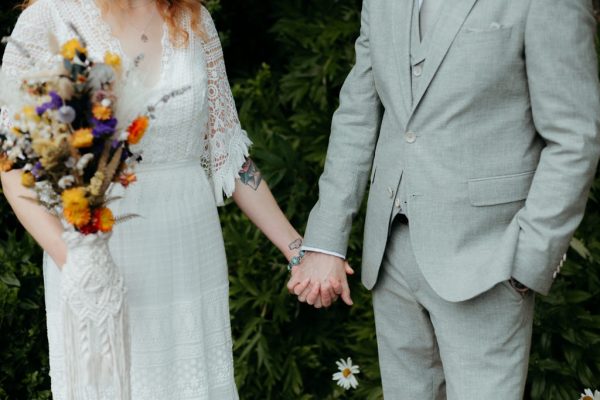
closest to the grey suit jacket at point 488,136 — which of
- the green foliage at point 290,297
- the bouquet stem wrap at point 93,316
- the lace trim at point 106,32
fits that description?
the lace trim at point 106,32

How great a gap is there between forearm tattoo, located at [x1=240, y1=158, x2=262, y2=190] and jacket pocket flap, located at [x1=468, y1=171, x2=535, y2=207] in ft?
2.53

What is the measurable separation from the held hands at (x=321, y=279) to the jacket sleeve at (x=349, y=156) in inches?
1.5

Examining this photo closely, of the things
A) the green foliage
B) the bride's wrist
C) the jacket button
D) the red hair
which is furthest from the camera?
the green foliage

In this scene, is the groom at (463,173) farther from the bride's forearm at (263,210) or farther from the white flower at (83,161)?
the white flower at (83,161)

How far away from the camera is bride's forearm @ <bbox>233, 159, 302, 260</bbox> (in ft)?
11.0

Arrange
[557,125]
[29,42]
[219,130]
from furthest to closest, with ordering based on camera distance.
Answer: [219,130], [29,42], [557,125]

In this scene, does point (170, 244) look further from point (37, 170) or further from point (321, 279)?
point (37, 170)

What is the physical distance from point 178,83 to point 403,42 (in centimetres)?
65

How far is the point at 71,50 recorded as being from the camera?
93.7 inches

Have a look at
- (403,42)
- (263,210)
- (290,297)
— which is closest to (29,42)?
(263,210)

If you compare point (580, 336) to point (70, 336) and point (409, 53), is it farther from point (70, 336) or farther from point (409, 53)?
point (70, 336)

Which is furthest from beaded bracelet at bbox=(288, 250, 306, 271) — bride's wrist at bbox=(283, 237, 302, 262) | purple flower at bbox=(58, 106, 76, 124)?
Result: purple flower at bbox=(58, 106, 76, 124)

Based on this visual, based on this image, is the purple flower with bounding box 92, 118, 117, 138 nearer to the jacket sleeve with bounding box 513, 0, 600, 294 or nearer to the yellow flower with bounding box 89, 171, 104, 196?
the yellow flower with bounding box 89, 171, 104, 196

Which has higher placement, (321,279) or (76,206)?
(76,206)
